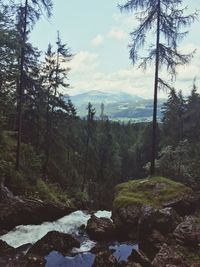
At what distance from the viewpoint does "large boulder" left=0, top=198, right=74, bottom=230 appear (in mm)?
17417

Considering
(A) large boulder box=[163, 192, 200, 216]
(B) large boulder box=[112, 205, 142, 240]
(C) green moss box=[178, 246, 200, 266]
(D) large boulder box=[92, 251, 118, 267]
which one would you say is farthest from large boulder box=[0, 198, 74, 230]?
(C) green moss box=[178, 246, 200, 266]

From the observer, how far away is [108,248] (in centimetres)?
1544

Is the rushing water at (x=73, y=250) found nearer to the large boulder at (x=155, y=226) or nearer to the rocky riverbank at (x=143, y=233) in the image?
the rocky riverbank at (x=143, y=233)

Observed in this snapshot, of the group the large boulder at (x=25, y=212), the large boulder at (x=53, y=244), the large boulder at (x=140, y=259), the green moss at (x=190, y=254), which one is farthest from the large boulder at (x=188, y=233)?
the large boulder at (x=25, y=212)

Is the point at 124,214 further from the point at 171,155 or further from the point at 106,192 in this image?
the point at 106,192

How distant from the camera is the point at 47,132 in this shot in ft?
114

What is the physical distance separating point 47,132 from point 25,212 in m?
17.0

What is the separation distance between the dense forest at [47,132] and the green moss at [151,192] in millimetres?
5496

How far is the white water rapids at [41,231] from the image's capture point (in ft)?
51.6

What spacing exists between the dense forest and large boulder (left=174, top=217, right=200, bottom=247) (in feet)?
30.5

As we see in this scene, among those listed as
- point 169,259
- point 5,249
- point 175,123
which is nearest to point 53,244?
point 5,249

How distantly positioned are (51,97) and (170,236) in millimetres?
22290

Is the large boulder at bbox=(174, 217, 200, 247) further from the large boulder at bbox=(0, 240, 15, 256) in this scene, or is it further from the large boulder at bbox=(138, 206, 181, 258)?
the large boulder at bbox=(0, 240, 15, 256)

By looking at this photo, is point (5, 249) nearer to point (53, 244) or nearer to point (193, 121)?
point (53, 244)
